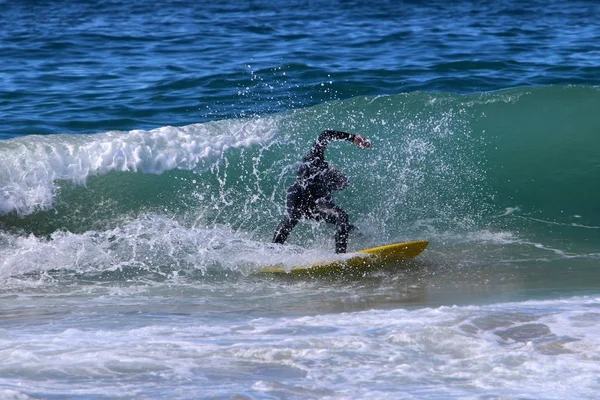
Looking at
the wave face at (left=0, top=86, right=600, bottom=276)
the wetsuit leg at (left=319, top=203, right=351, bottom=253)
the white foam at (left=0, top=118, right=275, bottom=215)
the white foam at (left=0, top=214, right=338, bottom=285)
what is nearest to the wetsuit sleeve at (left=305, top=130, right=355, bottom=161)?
the wetsuit leg at (left=319, top=203, right=351, bottom=253)

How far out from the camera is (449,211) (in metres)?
11.1

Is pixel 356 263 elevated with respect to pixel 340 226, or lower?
lower

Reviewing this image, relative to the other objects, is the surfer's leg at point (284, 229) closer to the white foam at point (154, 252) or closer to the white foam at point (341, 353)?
the white foam at point (154, 252)

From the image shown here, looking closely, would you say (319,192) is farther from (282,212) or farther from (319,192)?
(282,212)

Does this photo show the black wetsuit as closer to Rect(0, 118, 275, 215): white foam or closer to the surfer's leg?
the surfer's leg

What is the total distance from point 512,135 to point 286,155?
10.9ft

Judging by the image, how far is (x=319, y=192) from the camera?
9.15 meters

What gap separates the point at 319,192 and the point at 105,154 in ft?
13.7

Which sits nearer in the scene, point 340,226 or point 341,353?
point 341,353

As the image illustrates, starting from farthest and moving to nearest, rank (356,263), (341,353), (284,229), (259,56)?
(259,56) → (284,229) → (356,263) → (341,353)

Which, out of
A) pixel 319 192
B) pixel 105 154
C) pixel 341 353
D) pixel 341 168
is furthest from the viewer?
pixel 105 154

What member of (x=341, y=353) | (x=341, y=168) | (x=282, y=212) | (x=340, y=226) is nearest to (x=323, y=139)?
(x=340, y=226)

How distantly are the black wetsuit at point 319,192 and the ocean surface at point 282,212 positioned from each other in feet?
1.21

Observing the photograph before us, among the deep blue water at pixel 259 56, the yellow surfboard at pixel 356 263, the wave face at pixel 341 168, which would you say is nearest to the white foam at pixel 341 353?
the yellow surfboard at pixel 356 263
